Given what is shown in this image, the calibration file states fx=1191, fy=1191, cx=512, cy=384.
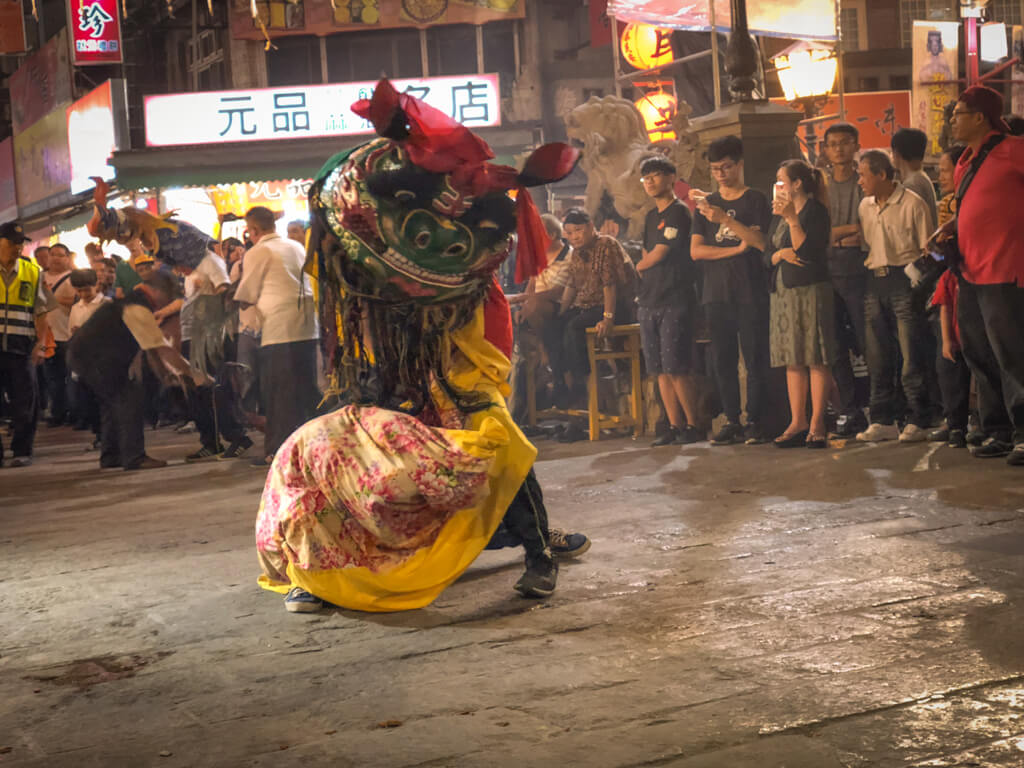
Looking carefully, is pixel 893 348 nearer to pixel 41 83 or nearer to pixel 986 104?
pixel 986 104

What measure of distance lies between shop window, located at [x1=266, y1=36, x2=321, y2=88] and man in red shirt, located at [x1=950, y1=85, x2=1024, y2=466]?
18791mm

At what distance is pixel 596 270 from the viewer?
9.55 metres

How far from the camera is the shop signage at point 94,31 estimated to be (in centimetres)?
2308

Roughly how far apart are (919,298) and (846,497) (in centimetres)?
230

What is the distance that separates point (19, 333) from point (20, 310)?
21cm

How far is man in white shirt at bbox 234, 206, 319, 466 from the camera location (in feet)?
28.7

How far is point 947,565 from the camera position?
4.41 meters

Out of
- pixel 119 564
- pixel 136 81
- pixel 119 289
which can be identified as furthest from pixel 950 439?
pixel 136 81

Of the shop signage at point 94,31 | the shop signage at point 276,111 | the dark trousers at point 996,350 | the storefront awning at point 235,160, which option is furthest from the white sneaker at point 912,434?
the shop signage at point 94,31

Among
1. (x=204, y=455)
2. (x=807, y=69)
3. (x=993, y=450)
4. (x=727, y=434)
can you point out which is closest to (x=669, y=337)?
(x=727, y=434)

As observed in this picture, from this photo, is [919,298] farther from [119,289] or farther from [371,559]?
[119,289]

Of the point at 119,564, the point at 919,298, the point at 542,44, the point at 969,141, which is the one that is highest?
the point at 542,44

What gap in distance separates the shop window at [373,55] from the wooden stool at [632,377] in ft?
50.5

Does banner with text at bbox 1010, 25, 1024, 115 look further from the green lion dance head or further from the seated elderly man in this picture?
the green lion dance head
